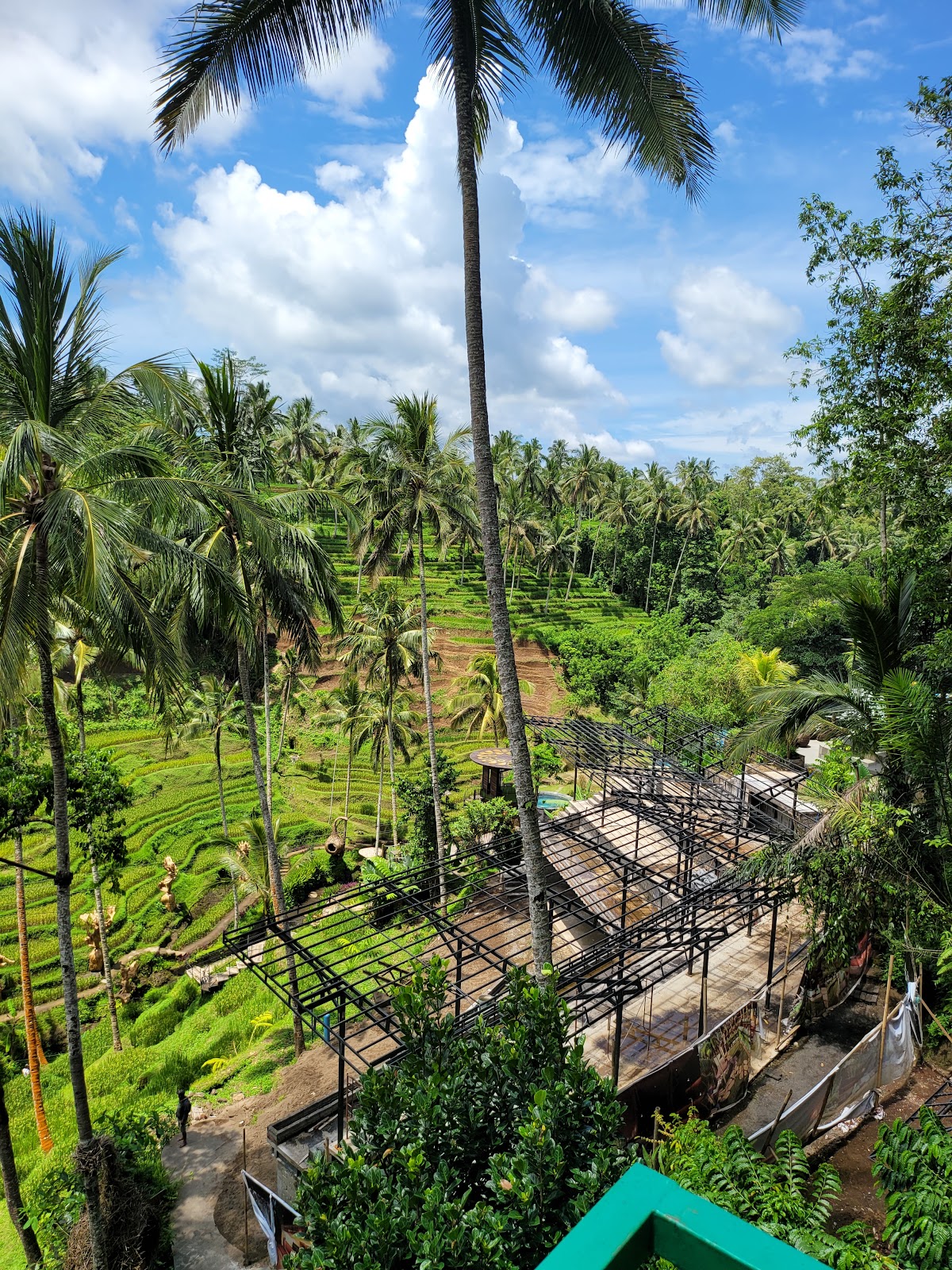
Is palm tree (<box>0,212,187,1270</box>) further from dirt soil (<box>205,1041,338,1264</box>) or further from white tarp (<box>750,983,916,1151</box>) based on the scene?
white tarp (<box>750,983,916,1151</box>)

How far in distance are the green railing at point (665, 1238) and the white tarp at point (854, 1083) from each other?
27.0 feet

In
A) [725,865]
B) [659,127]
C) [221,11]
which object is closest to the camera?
[221,11]

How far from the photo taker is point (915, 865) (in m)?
Answer: 10.8

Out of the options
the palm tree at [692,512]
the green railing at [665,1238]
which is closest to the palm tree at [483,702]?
the green railing at [665,1238]

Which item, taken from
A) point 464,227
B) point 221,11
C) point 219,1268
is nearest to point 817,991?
point 219,1268

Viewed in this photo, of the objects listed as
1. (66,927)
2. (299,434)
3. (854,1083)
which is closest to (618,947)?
(854,1083)

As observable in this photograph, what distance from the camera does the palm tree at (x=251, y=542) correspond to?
11.9 meters

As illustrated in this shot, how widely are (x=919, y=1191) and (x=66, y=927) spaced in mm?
8643

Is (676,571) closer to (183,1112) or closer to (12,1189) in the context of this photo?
(183,1112)

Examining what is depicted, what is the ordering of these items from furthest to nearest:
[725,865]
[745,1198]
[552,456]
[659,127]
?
[552,456] < [725,865] < [659,127] < [745,1198]

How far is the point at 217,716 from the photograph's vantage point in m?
28.2

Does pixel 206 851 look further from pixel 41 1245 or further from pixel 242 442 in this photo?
pixel 242 442

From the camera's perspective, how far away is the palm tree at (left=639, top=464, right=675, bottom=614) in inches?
2224

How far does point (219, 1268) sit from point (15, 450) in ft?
34.5
